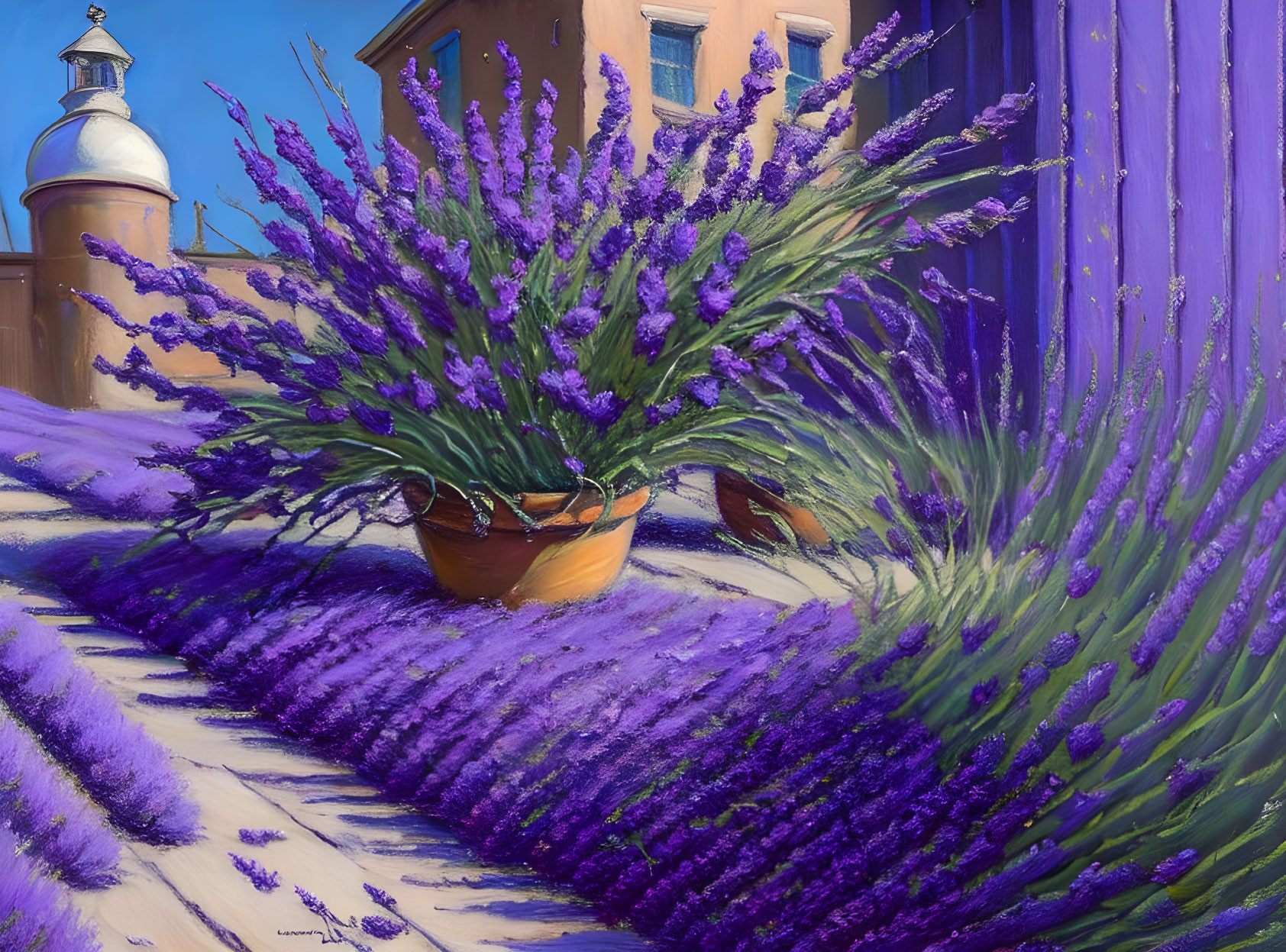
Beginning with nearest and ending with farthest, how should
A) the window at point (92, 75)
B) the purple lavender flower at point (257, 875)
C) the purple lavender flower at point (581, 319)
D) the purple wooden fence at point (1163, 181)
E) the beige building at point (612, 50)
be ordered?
the purple lavender flower at point (257, 875) < the purple lavender flower at point (581, 319) < the purple wooden fence at point (1163, 181) < the window at point (92, 75) < the beige building at point (612, 50)

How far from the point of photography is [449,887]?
0.97 m

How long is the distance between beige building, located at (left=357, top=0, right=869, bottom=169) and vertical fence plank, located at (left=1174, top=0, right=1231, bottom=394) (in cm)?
53

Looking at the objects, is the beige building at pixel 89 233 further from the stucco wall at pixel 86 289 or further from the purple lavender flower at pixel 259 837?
the purple lavender flower at pixel 259 837

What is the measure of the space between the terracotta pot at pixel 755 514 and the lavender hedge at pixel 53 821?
38.4 inches

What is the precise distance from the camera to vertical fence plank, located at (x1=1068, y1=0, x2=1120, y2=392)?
1628mm

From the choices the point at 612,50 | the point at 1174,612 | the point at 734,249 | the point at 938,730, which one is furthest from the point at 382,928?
the point at 612,50

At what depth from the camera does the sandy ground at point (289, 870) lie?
2.91 ft

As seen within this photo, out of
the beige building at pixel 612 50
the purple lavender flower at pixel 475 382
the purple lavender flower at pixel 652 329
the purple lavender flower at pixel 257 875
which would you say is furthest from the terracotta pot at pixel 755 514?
the purple lavender flower at pixel 257 875

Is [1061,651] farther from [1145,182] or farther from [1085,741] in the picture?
[1145,182]

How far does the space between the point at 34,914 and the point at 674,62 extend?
236 centimetres

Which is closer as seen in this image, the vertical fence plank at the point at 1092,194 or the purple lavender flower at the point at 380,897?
the purple lavender flower at the point at 380,897

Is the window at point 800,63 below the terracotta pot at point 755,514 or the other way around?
the other way around

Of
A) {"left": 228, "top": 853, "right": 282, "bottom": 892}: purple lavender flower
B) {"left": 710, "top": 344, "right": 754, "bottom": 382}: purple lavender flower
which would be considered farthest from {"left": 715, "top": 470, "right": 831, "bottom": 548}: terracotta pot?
{"left": 228, "top": 853, "right": 282, "bottom": 892}: purple lavender flower
